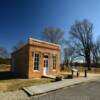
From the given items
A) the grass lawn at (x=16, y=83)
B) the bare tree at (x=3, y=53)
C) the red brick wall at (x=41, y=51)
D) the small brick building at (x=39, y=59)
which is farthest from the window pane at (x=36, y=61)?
the bare tree at (x=3, y=53)

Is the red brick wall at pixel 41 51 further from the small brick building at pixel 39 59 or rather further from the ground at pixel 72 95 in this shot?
the ground at pixel 72 95

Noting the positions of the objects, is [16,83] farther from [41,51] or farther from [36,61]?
[41,51]

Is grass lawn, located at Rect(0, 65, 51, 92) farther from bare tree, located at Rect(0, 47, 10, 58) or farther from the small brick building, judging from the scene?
bare tree, located at Rect(0, 47, 10, 58)

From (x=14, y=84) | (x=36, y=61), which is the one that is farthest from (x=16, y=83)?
(x=36, y=61)

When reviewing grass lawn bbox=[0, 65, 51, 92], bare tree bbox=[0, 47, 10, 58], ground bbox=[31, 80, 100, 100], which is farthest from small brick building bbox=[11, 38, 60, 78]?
bare tree bbox=[0, 47, 10, 58]

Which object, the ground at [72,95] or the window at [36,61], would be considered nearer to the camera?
the ground at [72,95]

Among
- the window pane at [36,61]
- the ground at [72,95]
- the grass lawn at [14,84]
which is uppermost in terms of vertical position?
the window pane at [36,61]

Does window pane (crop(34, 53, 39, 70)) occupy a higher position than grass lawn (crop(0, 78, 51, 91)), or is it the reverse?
window pane (crop(34, 53, 39, 70))

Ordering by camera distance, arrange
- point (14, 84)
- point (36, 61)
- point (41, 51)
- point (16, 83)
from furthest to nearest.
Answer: point (41, 51), point (36, 61), point (16, 83), point (14, 84)

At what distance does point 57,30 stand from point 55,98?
54.7m

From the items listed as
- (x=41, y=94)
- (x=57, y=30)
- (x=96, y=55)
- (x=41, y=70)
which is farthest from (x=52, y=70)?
(x=96, y=55)

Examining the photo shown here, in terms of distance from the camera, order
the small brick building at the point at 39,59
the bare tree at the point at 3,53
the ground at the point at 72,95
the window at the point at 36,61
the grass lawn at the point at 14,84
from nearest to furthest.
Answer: the ground at the point at 72,95 → the grass lawn at the point at 14,84 → the small brick building at the point at 39,59 → the window at the point at 36,61 → the bare tree at the point at 3,53

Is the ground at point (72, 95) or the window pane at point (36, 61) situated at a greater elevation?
the window pane at point (36, 61)

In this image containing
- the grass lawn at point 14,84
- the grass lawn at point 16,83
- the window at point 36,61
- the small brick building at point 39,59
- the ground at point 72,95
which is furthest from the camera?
the window at point 36,61
